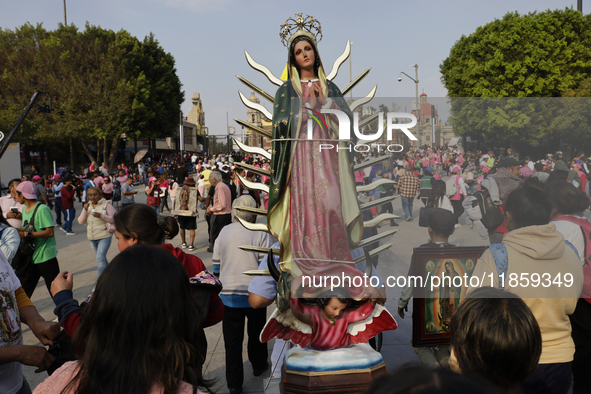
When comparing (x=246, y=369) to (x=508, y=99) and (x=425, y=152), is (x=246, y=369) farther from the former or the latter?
(x=508, y=99)

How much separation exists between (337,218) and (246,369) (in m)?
2.35

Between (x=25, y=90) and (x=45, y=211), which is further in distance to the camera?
(x=25, y=90)

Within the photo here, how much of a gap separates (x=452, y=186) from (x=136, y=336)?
1.79 m

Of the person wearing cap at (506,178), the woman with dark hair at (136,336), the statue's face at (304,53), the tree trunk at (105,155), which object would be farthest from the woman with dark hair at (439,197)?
the tree trunk at (105,155)

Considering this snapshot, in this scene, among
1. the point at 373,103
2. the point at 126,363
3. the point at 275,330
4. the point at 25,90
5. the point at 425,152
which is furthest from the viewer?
the point at 25,90

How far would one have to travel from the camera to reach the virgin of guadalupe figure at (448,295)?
2465 mm

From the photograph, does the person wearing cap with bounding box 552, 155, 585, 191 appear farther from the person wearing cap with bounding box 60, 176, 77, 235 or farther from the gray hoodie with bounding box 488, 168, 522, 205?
the person wearing cap with bounding box 60, 176, 77, 235

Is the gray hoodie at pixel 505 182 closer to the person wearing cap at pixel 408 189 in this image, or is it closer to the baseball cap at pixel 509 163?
the baseball cap at pixel 509 163

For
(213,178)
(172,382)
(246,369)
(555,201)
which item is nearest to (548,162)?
(555,201)

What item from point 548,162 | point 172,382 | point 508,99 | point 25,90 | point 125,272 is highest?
point 25,90

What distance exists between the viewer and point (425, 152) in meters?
2.34

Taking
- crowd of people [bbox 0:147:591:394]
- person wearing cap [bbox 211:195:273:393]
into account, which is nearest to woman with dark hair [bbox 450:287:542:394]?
crowd of people [bbox 0:147:591:394]

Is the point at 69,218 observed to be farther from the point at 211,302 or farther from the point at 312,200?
the point at 312,200

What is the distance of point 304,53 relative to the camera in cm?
285
